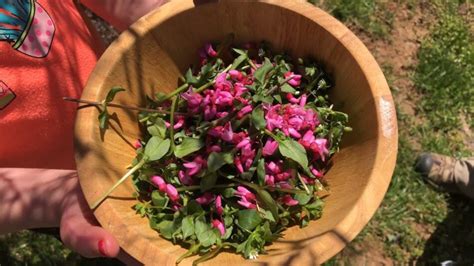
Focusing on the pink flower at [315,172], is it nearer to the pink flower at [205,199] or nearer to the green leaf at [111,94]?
the pink flower at [205,199]

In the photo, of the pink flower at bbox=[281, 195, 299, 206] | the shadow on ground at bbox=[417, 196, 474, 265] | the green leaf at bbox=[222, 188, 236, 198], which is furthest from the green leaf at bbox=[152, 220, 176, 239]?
the shadow on ground at bbox=[417, 196, 474, 265]

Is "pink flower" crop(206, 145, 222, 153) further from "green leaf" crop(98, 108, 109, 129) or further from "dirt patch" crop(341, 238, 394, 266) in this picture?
"dirt patch" crop(341, 238, 394, 266)

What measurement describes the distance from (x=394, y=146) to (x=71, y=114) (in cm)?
80

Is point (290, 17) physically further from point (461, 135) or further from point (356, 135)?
point (461, 135)

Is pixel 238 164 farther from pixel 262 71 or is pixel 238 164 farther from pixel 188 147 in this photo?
pixel 262 71

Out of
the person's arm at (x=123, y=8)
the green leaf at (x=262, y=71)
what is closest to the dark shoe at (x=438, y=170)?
the green leaf at (x=262, y=71)

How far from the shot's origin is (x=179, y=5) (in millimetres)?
1081

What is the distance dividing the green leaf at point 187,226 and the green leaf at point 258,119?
218mm

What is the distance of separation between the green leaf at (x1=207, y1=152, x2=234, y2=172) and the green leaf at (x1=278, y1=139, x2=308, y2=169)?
0.10 meters

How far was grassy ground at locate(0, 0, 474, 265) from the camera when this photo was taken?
6.37ft

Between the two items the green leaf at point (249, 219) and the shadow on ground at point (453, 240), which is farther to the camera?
the shadow on ground at point (453, 240)

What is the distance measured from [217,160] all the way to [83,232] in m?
0.28

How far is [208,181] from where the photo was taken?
3.18 feet

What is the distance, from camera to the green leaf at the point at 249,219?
3.14 feet
